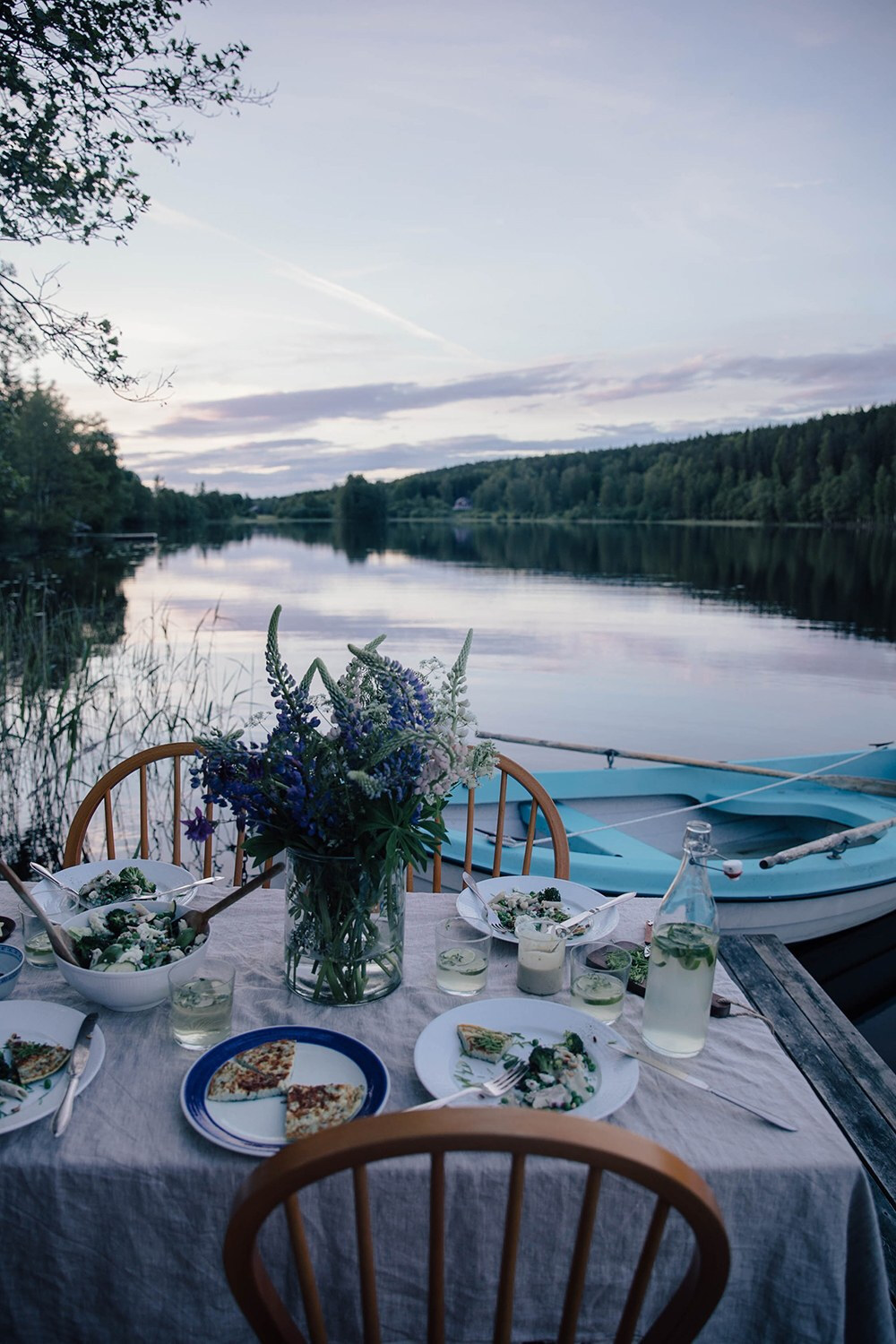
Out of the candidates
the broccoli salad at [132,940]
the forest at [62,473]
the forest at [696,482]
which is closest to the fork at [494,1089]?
the broccoli salad at [132,940]

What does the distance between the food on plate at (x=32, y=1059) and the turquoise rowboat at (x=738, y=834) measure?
2366 millimetres

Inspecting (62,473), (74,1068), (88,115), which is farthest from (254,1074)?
(62,473)

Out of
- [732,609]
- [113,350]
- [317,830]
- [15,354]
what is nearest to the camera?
[317,830]

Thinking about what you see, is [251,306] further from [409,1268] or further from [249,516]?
[249,516]

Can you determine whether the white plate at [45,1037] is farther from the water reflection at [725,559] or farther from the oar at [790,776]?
the water reflection at [725,559]

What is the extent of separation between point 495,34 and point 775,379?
32.6 m

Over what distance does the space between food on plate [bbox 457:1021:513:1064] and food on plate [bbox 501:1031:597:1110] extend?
0.05m

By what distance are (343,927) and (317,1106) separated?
0.27 m

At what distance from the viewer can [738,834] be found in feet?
Answer: 15.6

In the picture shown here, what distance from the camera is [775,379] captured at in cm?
3506

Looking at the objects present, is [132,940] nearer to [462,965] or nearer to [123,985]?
[123,985]

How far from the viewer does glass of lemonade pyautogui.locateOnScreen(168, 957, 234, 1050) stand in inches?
45.9

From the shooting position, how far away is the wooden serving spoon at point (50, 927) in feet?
4.17

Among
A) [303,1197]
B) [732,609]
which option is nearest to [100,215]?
[303,1197]
